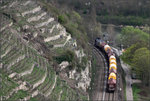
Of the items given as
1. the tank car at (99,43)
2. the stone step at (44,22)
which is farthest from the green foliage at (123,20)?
the stone step at (44,22)

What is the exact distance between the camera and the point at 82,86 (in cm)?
4262

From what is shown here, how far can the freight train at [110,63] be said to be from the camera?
45500 mm

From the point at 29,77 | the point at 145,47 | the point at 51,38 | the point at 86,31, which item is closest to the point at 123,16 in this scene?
the point at 86,31

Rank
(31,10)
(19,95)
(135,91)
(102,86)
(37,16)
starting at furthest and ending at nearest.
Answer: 1. (31,10)
2. (135,91)
3. (37,16)
4. (102,86)
5. (19,95)

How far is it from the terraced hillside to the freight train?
3.01 m

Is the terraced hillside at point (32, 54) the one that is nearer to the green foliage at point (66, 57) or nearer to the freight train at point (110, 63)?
the green foliage at point (66, 57)

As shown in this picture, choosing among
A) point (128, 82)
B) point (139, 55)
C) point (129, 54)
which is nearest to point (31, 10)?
point (139, 55)

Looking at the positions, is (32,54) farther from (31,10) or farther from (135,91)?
(135,91)

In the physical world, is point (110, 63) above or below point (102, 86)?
above

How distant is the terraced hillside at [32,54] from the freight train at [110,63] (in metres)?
3.01

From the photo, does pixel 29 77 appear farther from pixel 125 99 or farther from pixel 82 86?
pixel 125 99

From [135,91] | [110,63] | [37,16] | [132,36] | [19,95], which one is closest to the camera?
[19,95]

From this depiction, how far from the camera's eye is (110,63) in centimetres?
5288

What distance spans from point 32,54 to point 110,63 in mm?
18387
